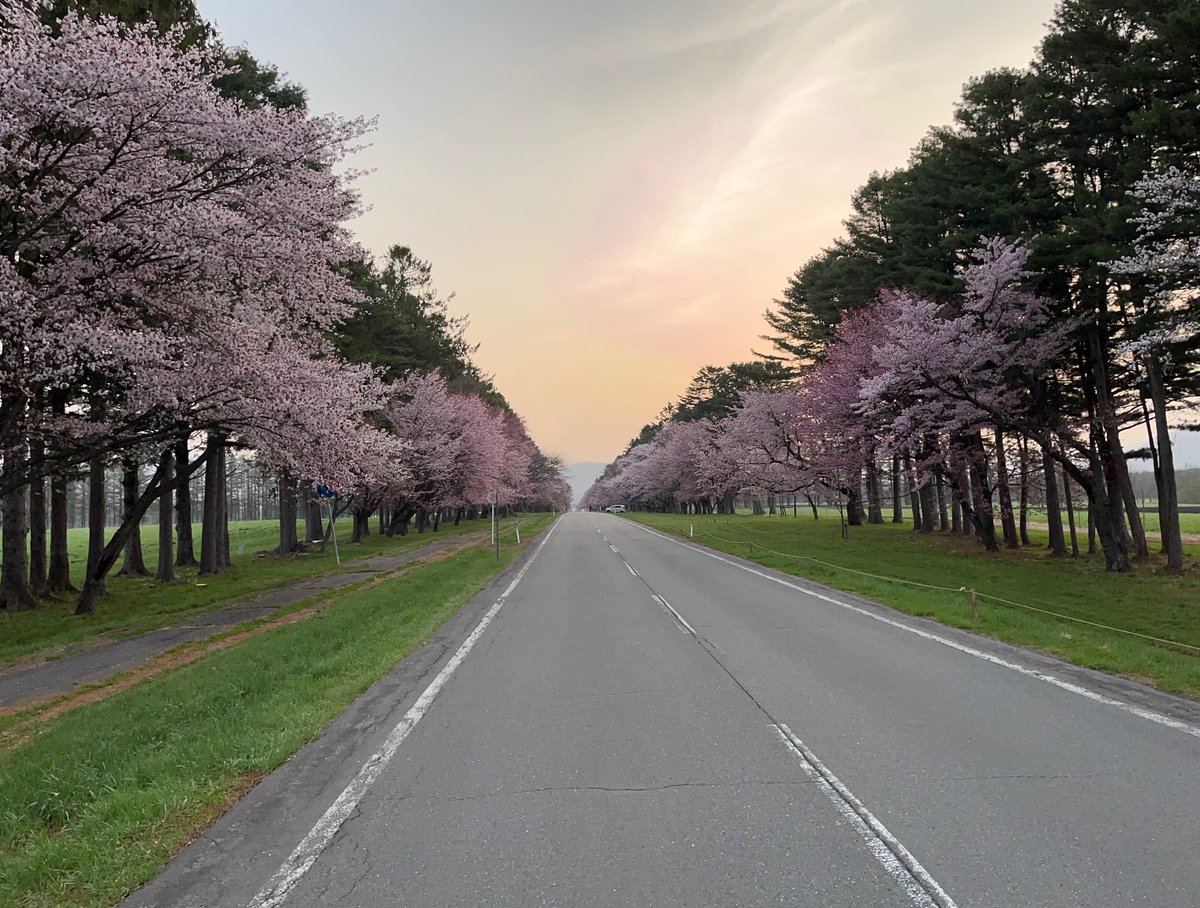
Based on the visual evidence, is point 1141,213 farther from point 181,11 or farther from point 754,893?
point 181,11

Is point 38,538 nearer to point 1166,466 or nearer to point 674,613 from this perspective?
point 674,613

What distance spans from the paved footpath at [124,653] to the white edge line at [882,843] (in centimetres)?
907

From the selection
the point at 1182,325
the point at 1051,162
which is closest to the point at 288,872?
the point at 1182,325

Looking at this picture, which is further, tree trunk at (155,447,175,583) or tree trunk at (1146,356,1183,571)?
tree trunk at (155,447,175,583)

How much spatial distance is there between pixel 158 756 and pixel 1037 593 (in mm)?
18033

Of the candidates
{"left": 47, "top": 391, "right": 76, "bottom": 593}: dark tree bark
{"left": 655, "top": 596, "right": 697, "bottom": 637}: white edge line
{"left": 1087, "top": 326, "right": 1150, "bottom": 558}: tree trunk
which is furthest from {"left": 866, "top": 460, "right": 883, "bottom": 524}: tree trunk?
{"left": 47, "top": 391, "right": 76, "bottom": 593}: dark tree bark

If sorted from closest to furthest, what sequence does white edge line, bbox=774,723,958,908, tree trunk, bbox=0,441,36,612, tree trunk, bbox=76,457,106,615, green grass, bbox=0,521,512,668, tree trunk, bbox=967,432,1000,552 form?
white edge line, bbox=774,723,958,908 → green grass, bbox=0,521,512,668 → tree trunk, bbox=0,441,36,612 → tree trunk, bbox=76,457,106,615 → tree trunk, bbox=967,432,1000,552

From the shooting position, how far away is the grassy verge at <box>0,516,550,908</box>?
12.7 feet

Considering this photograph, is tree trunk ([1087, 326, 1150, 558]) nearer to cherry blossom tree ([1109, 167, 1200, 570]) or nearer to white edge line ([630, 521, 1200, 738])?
cherry blossom tree ([1109, 167, 1200, 570])

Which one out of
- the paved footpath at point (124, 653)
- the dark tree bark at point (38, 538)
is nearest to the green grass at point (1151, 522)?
the paved footpath at point (124, 653)

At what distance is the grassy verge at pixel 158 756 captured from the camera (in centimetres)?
387

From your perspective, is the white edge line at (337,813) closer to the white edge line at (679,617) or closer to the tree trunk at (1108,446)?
the white edge line at (679,617)

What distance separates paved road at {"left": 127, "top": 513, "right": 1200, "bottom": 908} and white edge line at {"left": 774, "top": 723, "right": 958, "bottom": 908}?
2 centimetres

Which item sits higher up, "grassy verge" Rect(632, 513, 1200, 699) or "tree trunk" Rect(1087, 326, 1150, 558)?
"tree trunk" Rect(1087, 326, 1150, 558)
